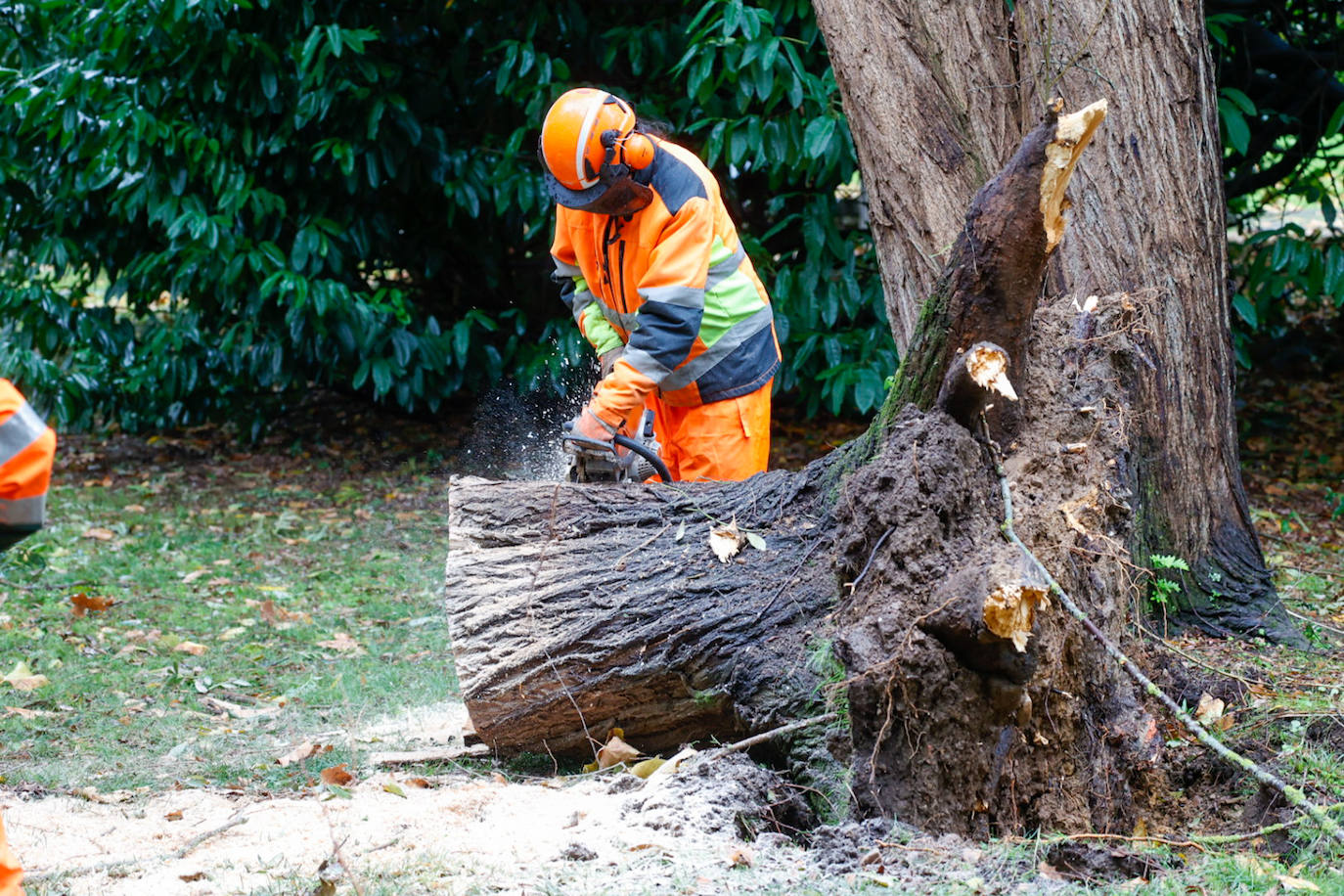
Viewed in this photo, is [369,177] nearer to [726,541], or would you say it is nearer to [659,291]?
[659,291]

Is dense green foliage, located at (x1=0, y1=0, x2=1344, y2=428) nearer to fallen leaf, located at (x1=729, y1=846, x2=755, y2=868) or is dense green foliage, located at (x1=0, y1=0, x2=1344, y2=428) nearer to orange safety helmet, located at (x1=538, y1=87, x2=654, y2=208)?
orange safety helmet, located at (x1=538, y1=87, x2=654, y2=208)

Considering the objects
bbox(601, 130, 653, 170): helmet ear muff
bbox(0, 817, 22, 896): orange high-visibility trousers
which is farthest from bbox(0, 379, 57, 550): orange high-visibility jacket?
bbox(601, 130, 653, 170): helmet ear muff

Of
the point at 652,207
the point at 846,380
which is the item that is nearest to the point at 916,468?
the point at 652,207

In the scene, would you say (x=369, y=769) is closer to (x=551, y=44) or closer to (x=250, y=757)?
(x=250, y=757)

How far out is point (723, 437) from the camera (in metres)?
4.71

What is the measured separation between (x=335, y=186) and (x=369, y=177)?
654 mm

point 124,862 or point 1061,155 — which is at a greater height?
point 1061,155

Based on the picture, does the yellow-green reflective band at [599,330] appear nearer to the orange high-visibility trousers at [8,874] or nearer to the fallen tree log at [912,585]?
the fallen tree log at [912,585]

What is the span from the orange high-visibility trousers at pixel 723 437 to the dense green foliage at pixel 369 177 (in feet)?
6.81

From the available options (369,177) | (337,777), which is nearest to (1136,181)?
(337,777)

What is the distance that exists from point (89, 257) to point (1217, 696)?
7.81 m

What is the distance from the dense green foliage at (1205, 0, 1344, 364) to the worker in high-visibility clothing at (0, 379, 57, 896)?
569 cm

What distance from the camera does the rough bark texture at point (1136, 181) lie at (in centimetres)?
414

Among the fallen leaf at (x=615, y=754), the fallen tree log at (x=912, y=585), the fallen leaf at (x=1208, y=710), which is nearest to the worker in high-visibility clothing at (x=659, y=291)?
the fallen tree log at (x=912, y=585)
